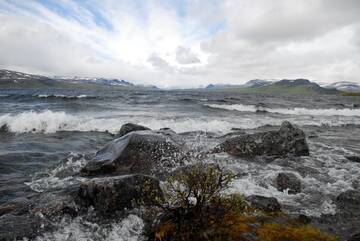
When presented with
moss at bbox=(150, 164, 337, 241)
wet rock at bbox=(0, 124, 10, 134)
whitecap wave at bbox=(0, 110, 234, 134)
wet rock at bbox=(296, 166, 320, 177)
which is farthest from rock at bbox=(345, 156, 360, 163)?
wet rock at bbox=(0, 124, 10, 134)

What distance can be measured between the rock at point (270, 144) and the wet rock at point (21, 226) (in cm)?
942

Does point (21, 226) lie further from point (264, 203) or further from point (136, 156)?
point (264, 203)

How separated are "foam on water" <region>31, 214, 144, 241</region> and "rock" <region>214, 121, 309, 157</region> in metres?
8.34

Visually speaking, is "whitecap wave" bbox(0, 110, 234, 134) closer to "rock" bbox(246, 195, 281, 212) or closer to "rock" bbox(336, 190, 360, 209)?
"rock" bbox(336, 190, 360, 209)

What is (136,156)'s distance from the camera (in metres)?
12.1

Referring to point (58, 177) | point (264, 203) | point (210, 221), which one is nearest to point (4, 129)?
point (58, 177)

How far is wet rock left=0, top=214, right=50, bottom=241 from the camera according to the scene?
21.6ft

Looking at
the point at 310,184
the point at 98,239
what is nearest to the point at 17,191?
the point at 98,239

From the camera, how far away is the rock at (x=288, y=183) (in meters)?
9.76

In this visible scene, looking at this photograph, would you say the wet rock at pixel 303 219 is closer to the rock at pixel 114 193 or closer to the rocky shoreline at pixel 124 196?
the rocky shoreline at pixel 124 196

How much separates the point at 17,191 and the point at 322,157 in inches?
532

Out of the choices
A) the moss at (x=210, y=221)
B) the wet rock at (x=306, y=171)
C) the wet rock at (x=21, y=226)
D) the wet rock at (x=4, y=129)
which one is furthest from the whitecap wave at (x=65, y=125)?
the moss at (x=210, y=221)

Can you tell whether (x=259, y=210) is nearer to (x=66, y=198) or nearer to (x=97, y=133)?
(x=66, y=198)

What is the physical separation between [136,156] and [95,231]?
209 inches
